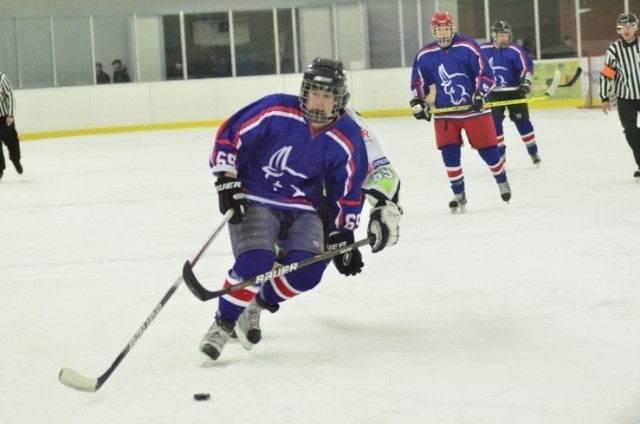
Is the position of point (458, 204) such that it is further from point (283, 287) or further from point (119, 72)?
point (119, 72)

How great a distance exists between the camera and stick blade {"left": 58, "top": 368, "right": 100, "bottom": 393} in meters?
2.76

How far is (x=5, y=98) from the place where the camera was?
9.64 meters

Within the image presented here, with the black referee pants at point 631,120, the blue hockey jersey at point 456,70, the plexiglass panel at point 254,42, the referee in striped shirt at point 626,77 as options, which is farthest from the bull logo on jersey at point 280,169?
the plexiglass panel at point 254,42

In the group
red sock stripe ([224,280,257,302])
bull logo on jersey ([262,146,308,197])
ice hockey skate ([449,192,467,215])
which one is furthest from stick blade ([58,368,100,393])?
ice hockey skate ([449,192,467,215])

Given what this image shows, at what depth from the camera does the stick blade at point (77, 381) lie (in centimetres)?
276

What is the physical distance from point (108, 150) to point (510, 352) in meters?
10.1

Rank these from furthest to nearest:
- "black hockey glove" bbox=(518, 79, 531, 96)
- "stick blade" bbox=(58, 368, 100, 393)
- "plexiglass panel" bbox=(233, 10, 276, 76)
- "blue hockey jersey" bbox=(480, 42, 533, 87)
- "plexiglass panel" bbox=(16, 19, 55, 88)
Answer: "plexiglass panel" bbox=(233, 10, 276, 76) → "plexiglass panel" bbox=(16, 19, 55, 88) → "blue hockey jersey" bbox=(480, 42, 533, 87) → "black hockey glove" bbox=(518, 79, 531, 96) → "stick blade" bbox=(58, 368, 100, 393)

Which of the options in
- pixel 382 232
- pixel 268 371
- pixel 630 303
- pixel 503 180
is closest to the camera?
pixel 268 371

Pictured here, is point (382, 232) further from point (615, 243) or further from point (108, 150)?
point (108, 150)

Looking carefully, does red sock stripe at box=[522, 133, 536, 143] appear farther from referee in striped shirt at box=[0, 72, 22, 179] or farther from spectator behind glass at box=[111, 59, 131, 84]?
spectator behind glass at box=[111, 59, 131, 84]

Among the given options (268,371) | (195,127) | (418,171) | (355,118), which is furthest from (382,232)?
(195,127)

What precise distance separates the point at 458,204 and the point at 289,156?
3215 mm

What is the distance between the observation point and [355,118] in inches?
128

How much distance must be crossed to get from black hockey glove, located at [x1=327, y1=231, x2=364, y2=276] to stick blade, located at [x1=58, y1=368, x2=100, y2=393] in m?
0.91
